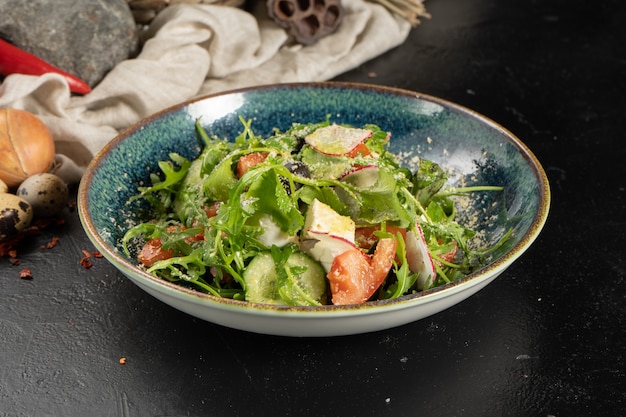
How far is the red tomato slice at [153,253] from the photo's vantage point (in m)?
1.72

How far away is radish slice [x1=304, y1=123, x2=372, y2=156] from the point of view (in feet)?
5.91

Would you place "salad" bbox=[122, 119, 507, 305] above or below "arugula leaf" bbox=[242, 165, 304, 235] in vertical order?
below

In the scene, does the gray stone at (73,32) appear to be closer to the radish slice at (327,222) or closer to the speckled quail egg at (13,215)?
the speckled quail egg at (13,215)

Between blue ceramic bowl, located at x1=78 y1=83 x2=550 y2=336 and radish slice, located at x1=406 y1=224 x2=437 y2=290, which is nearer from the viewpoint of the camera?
blue ceramic bowl, located at x1=78 y1=83 x2=550 y2=336

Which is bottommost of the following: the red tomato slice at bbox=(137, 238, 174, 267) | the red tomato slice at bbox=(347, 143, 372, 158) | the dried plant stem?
the dried plant stem

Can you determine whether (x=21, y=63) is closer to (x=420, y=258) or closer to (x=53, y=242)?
(x=53, y=242)

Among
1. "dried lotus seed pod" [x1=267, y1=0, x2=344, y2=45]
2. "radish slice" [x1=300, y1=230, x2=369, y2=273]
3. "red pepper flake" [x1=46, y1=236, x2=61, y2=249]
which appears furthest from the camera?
"dried lotus seed pod" [x1=267, y1=0, x2=344, y2=45]

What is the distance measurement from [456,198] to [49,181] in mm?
1094

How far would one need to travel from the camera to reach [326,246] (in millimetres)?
1541

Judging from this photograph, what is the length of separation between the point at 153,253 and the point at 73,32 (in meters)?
1.19

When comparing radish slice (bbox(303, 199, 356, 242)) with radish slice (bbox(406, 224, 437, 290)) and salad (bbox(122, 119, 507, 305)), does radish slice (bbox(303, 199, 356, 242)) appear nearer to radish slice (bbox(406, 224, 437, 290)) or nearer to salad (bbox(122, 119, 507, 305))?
salad (bbox(122, 119, 507, 305))

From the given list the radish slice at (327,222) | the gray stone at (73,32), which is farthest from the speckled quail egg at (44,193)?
the radish slice at (327,222)

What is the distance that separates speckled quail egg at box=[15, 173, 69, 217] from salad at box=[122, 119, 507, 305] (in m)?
0.36

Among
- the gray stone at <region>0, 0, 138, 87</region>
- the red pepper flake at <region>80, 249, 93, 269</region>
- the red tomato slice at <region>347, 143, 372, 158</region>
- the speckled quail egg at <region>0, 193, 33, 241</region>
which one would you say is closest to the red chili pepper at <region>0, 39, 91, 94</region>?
the gray stone at <region>0, 0, 138, 87</region>
